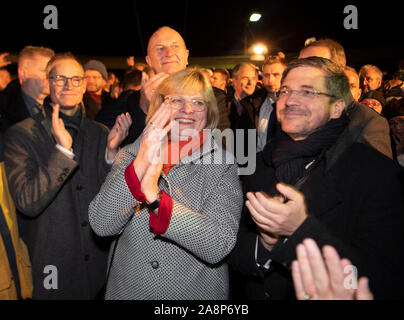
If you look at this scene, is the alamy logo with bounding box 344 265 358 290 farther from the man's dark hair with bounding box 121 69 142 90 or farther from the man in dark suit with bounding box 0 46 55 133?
the man's dark hair with bounding box 121 69 142 90

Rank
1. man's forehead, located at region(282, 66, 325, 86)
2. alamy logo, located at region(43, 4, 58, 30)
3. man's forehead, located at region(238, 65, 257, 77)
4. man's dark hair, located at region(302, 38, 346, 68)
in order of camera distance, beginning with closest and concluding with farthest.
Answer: man's forehead, located at region(282, 66, 325, 86)
alamy logo, located at region(43, 4, 58, 30)
man's dark hair, located at region(302, 38, 346, 68)
man's forehead, located at region(238, 65, 257, 77)

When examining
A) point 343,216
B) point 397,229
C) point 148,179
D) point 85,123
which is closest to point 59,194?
point 85,123

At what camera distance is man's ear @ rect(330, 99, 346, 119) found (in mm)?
1672

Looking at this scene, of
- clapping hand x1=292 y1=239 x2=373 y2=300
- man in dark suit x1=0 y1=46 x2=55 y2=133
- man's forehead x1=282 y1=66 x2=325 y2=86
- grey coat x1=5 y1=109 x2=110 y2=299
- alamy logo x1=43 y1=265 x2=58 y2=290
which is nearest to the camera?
clapping hand x1=292 y1=239 x2=373 y2=300

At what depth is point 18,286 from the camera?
189cm

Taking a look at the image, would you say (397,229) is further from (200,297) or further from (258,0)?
(258,0)

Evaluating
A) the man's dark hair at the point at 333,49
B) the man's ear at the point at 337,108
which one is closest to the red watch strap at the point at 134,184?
the man's ear at the point at 337,108

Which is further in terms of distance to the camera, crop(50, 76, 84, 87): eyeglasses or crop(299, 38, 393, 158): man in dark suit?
crop(50, 76, 84, 87): eyeglasses

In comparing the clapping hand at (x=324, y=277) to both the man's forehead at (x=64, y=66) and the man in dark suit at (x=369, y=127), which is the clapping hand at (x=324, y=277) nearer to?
the man in dark suit at (x=369, y=127)

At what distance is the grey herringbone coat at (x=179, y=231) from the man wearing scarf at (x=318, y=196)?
0.54ft

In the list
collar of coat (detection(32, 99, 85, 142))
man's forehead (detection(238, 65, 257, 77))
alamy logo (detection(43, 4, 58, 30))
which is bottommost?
collar of coat (detection(32, 99, 85, 142))

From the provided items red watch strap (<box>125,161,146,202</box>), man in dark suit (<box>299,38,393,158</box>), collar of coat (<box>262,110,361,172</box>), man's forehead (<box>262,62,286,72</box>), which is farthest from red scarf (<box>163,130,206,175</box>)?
man's forehead (<box>262,62,286,72</box>)

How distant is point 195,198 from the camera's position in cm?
163

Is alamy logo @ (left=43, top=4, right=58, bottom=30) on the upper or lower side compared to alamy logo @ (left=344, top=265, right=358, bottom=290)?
upper
